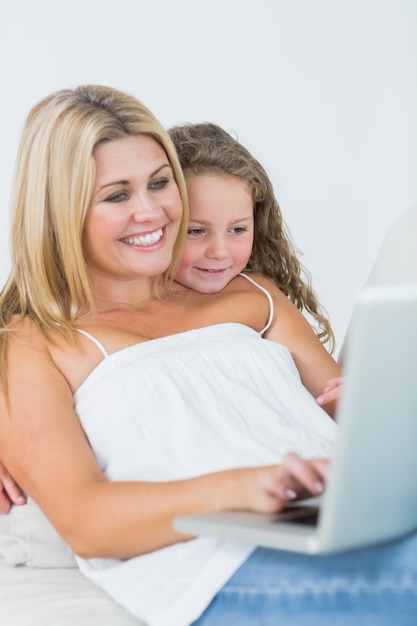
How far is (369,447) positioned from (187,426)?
1.88 feet

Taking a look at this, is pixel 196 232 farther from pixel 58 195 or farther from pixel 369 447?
pixel 369 447

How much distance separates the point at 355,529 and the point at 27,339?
782mm

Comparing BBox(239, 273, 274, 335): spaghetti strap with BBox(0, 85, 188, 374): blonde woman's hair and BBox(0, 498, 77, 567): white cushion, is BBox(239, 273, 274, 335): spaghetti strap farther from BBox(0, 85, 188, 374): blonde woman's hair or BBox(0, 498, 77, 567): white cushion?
BBox(0, 498, 77, 567): white cushion

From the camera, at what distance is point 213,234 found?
84.7 inches

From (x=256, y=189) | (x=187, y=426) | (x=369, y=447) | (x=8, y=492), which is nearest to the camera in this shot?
(x=369, y=447)

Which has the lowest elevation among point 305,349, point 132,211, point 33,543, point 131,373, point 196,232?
point 33,543

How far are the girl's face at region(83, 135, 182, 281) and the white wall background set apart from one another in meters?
1.65

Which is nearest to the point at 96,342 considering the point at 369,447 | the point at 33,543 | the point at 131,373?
the point at 131,373

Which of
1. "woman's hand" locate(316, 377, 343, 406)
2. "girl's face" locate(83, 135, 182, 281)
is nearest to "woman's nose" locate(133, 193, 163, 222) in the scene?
"girl's face" locate(83, 135, 182, 281)

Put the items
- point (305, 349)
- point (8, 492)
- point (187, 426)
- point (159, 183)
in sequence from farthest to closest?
1. point (305, 349)
2. point (159, 183)
3. point (8, 492)
4. point (187, 426)

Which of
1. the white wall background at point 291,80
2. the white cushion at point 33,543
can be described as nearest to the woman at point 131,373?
the white cushion at point 33,543

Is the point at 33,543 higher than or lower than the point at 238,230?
lower

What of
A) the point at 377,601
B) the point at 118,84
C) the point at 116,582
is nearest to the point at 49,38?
the point at 118,84

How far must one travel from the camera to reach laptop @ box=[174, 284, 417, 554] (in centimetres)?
114
